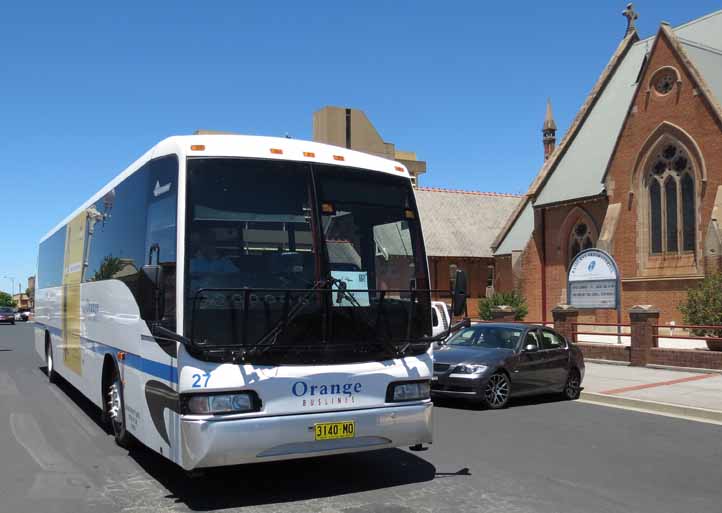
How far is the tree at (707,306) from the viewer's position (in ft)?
63.1

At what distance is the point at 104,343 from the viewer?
909 centimetres

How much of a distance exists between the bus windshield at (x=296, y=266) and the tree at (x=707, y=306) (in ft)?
48.1

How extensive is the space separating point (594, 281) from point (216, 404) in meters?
20.0

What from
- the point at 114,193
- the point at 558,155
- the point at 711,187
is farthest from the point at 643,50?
the point at 114,193

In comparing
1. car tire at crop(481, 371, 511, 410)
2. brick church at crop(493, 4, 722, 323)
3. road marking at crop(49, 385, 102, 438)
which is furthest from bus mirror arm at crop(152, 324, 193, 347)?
brick church at crop(493, 4, 722, 323)

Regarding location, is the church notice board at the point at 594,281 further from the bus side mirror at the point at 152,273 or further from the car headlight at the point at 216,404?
the bus side mirror at the point at 152,273

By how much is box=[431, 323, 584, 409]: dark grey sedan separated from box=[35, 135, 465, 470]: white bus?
5.50 metres

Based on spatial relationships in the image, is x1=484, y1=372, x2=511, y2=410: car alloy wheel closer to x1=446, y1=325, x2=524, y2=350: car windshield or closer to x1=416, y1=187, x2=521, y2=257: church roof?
x1=446, y1=325, x2=524, y2=350: car windshield

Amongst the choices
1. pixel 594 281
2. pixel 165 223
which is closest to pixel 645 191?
pixel 594 281

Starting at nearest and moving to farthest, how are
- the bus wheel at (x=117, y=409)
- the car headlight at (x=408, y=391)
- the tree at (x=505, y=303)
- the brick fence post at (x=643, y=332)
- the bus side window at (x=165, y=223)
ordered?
the bus side window at (x=165, y=223) < the car headlight at (x=408, y=391) < the bus wheel at (x=117, y=409) < the brick fence post at (x=643, y=332) < the tree at (x=505, y=303)

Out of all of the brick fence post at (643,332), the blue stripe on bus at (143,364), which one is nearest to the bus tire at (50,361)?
the blue stripe on bus at (143,364)

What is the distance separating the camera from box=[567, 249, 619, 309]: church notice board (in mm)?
23297

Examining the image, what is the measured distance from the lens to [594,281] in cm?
2391

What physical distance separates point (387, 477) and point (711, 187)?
2466cm
